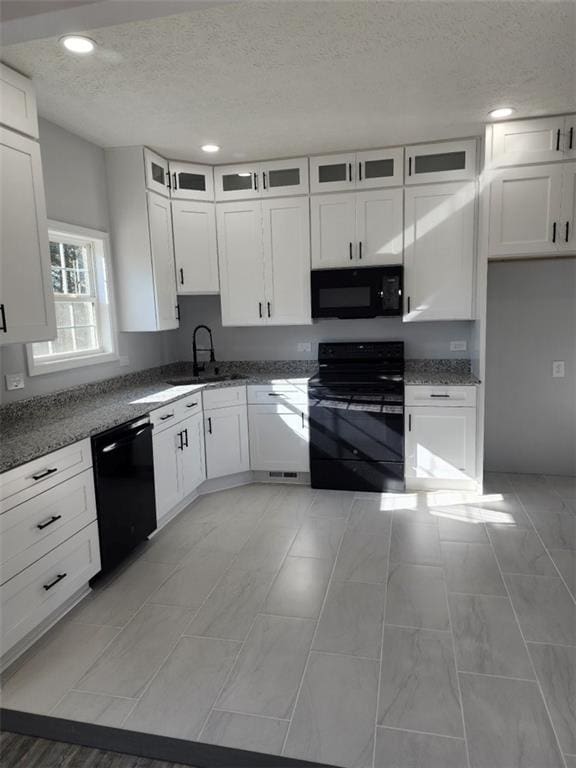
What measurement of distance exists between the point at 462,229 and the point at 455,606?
2.69 meters

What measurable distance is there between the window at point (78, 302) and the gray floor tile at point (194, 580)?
1.50m

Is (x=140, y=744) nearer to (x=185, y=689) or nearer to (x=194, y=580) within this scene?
(x=185, y=689)

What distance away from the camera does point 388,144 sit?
3.73m

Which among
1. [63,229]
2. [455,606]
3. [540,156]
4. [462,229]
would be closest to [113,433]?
[63,229]

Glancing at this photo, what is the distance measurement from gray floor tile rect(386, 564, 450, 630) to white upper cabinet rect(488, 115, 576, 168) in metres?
2.81

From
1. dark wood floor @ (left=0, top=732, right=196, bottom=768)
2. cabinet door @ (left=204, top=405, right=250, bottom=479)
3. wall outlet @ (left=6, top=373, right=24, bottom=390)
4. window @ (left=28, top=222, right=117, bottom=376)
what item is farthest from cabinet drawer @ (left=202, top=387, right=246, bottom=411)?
dark wood floor @ (left=0, top=732, right=196, bottom=768)

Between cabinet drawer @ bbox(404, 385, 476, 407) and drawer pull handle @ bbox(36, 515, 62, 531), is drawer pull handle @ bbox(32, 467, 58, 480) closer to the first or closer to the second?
drawer pull handle @ bbox(36, 515, 62, 531)

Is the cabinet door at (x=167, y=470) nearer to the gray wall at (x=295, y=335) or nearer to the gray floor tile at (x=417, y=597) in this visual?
the gray wall at (x=295, y=335)

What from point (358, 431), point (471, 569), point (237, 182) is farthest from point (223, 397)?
point (471, 569)

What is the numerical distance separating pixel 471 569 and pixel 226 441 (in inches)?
82.3

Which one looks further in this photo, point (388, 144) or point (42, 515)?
point (388, 144)

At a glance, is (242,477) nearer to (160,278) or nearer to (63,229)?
(160,278)

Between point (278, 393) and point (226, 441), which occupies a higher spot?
point (278, 393)

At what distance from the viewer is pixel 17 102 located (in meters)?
2.39
